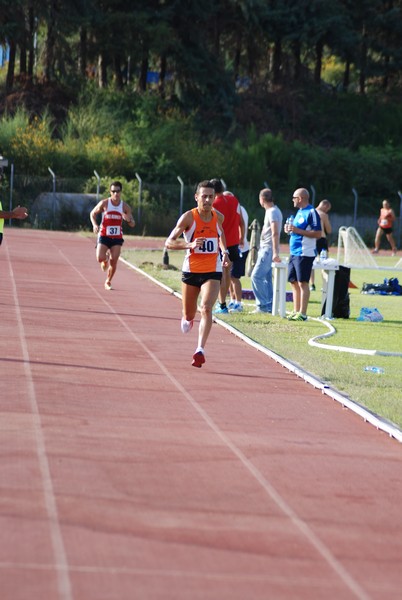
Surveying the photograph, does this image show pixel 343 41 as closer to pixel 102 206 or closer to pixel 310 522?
pixel 102 206

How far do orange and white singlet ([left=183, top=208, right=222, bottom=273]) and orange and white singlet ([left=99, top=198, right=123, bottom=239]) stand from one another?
7.79 m

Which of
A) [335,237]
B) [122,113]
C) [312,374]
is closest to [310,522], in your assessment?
[312,374]

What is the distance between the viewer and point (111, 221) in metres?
19.9

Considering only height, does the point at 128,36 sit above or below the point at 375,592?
above

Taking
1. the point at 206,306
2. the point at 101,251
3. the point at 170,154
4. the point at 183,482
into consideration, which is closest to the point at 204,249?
the point at 206,306

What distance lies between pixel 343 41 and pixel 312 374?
5474cm

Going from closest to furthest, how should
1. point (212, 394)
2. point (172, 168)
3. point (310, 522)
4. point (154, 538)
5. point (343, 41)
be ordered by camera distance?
point (154, 538) → point (310, 522) → point (212, 394) → point (172, 168) → point (343, 41)

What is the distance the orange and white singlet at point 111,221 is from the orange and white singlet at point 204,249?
25.6 feet

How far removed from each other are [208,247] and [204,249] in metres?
0.05

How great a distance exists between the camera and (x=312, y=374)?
11.7 meters

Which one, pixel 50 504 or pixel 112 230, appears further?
pixel 112 230

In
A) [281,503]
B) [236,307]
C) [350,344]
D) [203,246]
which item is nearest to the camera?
[281,503]

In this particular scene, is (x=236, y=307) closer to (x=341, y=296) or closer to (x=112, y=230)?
(x=341, y=296)

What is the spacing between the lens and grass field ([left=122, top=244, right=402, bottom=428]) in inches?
421
